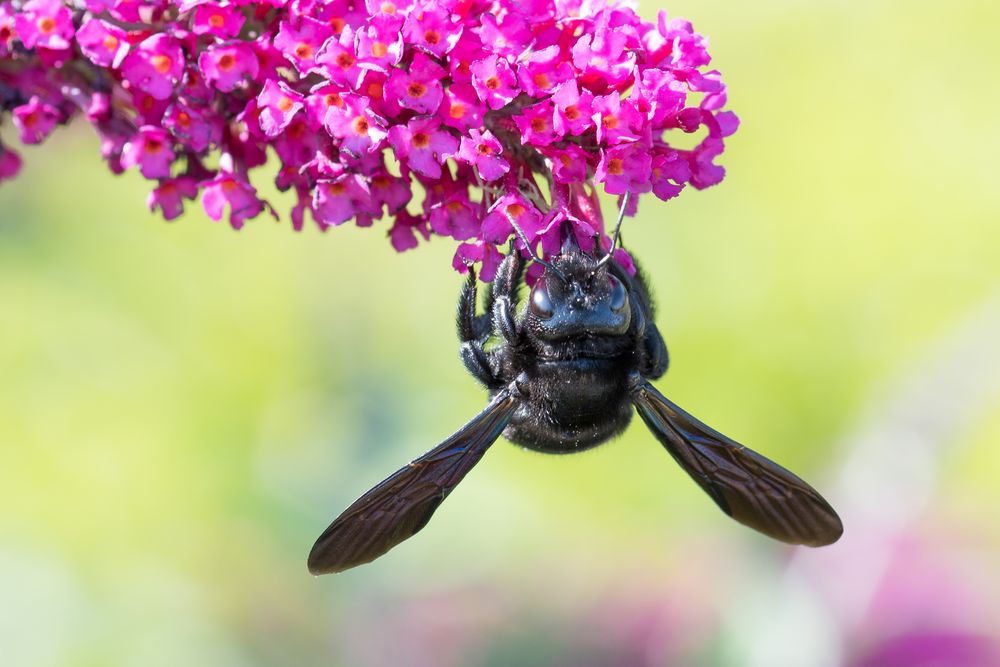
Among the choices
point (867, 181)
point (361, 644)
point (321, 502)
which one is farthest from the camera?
point (867, 181)

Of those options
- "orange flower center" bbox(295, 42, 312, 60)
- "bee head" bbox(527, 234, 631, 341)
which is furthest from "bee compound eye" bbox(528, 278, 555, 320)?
"orange flower center" bbox(295, 42, 312, 60)

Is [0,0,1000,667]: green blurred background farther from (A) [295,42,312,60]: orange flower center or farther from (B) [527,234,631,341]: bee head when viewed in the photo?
(A) [295,42,312,60]: orange flower center

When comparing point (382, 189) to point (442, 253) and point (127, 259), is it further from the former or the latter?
point (127, 259)

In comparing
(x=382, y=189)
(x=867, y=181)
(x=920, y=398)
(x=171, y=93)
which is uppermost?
(x=867, y=181)

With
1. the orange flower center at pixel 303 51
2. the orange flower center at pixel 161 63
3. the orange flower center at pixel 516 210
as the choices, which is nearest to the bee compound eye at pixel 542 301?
the orange flower center at pixel 516 210

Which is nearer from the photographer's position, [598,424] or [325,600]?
[598,424]

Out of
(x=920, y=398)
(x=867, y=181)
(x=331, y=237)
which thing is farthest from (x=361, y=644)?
(x=867, y=181)

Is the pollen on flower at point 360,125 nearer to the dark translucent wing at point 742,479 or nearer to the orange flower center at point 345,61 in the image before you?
the orange flower center at point 345,61
